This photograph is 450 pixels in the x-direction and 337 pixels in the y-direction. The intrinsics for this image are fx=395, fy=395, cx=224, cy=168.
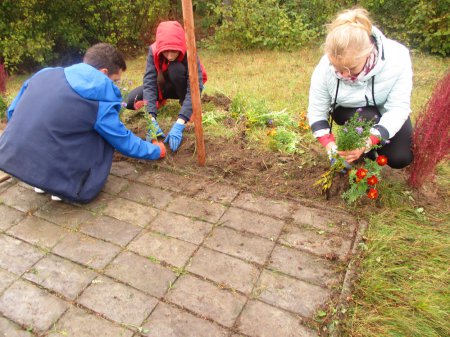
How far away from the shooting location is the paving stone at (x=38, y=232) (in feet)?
8.43

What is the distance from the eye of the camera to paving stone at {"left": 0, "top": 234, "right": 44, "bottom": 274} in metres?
2.37

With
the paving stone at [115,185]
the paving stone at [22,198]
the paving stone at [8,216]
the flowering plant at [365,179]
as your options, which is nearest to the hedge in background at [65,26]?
the paving stone at [22,198]

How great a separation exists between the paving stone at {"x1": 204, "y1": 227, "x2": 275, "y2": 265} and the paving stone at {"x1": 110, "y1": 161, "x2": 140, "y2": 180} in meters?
1.04

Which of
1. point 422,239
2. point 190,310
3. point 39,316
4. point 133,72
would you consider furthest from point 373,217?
point 133,72

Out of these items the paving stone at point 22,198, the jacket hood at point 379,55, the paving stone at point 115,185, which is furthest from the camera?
the paving stone at point 115,185

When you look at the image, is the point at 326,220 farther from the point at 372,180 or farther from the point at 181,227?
the point at 181,227

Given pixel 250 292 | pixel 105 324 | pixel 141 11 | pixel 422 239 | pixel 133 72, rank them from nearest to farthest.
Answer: pixel 105 324, pixel 250 292, pixel 422 239, pixel 133 72, pixel 141 11

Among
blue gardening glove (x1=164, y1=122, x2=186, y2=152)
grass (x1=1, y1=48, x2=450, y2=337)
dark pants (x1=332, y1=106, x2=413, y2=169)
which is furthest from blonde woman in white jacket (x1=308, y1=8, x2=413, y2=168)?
blue gardening glove (x1=164, y1=122, x2=186, y2=152)

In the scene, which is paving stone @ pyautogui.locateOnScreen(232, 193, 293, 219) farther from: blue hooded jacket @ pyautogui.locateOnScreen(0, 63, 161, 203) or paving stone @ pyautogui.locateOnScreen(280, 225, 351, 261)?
blue hooded jacket @ pyautogui.locateOnScreen(0, 63, 161, 203)

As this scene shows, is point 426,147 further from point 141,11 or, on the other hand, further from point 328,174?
point 141,11

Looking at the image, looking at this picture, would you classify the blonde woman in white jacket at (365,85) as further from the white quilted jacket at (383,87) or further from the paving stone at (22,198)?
the paving stone at (22,198)

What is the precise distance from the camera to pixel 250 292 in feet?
7.19

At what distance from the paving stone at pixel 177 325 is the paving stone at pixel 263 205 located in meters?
1.02

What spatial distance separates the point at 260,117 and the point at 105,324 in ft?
8.94
